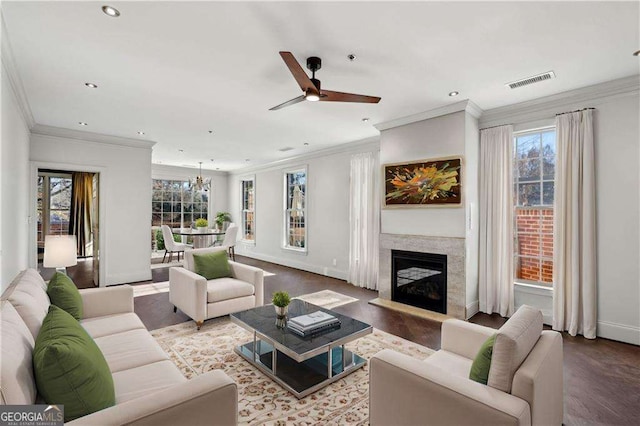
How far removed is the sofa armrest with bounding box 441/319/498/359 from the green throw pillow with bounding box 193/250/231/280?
2.96 metres

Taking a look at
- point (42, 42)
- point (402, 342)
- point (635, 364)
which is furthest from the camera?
point (402, 342)

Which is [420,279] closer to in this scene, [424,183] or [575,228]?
[424,183]

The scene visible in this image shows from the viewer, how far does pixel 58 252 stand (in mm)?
3322

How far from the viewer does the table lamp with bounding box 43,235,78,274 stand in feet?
10.8

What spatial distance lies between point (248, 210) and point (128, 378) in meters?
7.97

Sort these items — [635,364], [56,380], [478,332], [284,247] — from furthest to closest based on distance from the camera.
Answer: [284,247], [635,364], [478,332], [56,380]

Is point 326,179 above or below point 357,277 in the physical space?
above

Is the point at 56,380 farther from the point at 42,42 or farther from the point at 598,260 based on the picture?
the point at 598,260

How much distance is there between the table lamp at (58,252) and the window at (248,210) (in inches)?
231

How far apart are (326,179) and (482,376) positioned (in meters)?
5.45

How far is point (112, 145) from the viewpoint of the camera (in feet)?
18.7

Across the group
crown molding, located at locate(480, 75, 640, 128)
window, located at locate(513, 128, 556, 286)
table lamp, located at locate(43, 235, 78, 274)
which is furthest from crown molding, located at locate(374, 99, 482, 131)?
table lamp, located at locate(43, 235, 78, 274)

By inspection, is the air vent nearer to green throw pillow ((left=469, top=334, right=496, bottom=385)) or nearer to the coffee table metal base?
green throw pillow ((left=469, top=334, right=496, bottom=385))

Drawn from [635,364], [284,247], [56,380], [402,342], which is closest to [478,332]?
[402,342]
